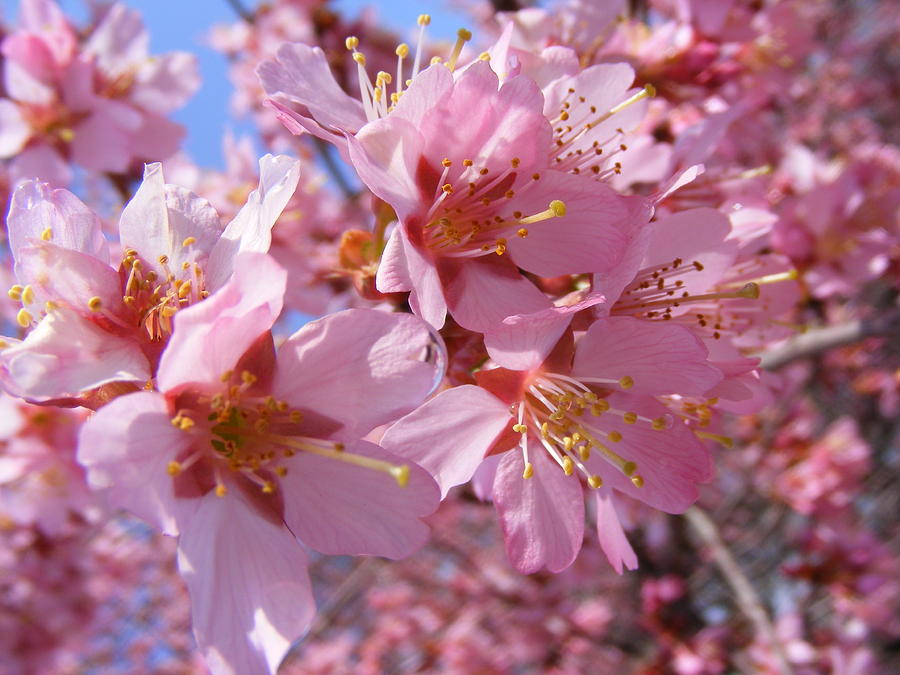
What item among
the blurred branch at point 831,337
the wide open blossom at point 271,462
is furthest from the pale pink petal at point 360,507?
the blurred branch at point 831,337

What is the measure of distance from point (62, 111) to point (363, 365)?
133 cm

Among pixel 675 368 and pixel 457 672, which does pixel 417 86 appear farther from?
pixel 457 672

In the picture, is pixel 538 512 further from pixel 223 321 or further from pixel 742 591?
pixel 742 591

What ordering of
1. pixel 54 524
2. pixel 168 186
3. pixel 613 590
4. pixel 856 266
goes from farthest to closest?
1. pixel 613 590
2. pixel 54 524
3. pixel 856 266
4. pixel 168 186

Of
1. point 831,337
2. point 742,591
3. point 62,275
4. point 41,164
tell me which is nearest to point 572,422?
point 62,275

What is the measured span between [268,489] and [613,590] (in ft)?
13.5

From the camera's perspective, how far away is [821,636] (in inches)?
124

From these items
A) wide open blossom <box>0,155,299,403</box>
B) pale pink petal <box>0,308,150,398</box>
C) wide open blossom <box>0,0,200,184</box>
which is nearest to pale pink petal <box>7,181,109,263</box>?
wide open blossom <box>0,155,299,403</box>

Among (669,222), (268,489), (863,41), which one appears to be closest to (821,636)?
(669,222)

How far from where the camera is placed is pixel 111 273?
0.83m

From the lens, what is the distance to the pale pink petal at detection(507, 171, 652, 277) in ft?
2.78

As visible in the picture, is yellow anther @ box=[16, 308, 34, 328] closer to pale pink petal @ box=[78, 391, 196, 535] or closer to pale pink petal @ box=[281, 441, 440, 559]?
pale pink petal @ box=[78, 391, 196, 535]

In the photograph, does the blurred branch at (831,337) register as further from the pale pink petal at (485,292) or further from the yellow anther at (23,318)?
the yellow anther at (23,318)

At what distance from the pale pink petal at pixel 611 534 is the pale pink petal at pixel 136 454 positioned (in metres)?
0.52
